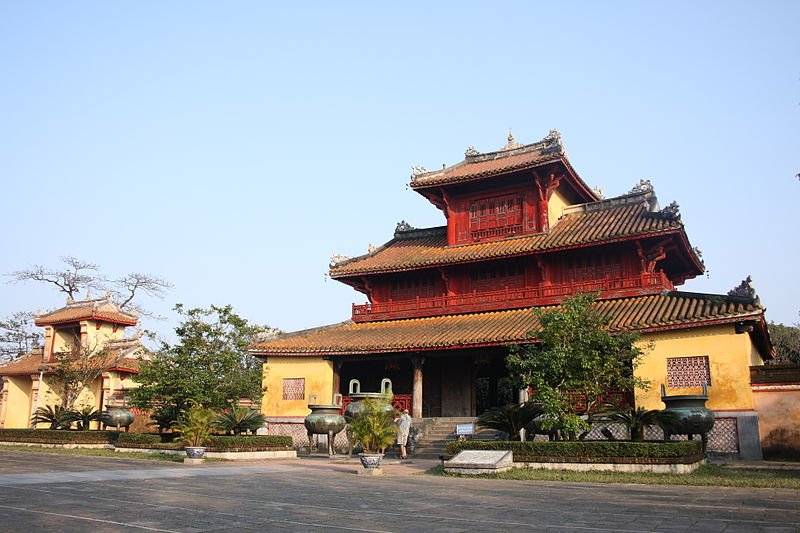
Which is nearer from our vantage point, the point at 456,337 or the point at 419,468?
the point at 419,468

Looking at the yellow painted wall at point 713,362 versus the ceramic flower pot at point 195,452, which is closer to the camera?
the ceramic flower pot at point 195,452

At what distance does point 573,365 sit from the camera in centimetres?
1633

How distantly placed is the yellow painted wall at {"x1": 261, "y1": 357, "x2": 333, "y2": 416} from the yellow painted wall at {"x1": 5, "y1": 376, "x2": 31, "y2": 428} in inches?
821

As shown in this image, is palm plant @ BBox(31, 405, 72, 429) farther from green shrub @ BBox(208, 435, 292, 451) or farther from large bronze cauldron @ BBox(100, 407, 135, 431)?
green shrub @ BBox(208, 435, 292, 451)

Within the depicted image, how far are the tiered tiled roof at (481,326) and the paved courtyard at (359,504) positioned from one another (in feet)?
27.0

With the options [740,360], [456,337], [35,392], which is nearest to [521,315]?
[456,337]

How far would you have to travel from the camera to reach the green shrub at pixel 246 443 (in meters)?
20.6

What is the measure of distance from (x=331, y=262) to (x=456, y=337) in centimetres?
898

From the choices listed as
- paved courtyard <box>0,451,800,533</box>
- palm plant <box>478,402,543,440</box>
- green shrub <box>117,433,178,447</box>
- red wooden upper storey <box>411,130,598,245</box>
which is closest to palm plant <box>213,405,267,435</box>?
green shrub <box>117,433,178,447</box>

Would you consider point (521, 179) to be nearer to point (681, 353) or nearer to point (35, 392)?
point (681, 353)

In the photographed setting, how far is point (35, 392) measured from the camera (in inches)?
1485

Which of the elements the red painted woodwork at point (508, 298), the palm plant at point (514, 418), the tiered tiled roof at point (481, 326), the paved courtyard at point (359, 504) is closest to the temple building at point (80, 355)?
the tiered tiled roof at point (481, 326)

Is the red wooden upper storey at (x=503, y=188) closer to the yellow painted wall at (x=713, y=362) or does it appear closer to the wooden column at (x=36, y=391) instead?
the yellow painted wall at (x=713, y=362)

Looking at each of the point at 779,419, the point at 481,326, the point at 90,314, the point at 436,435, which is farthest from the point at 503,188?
the point at 90,314
